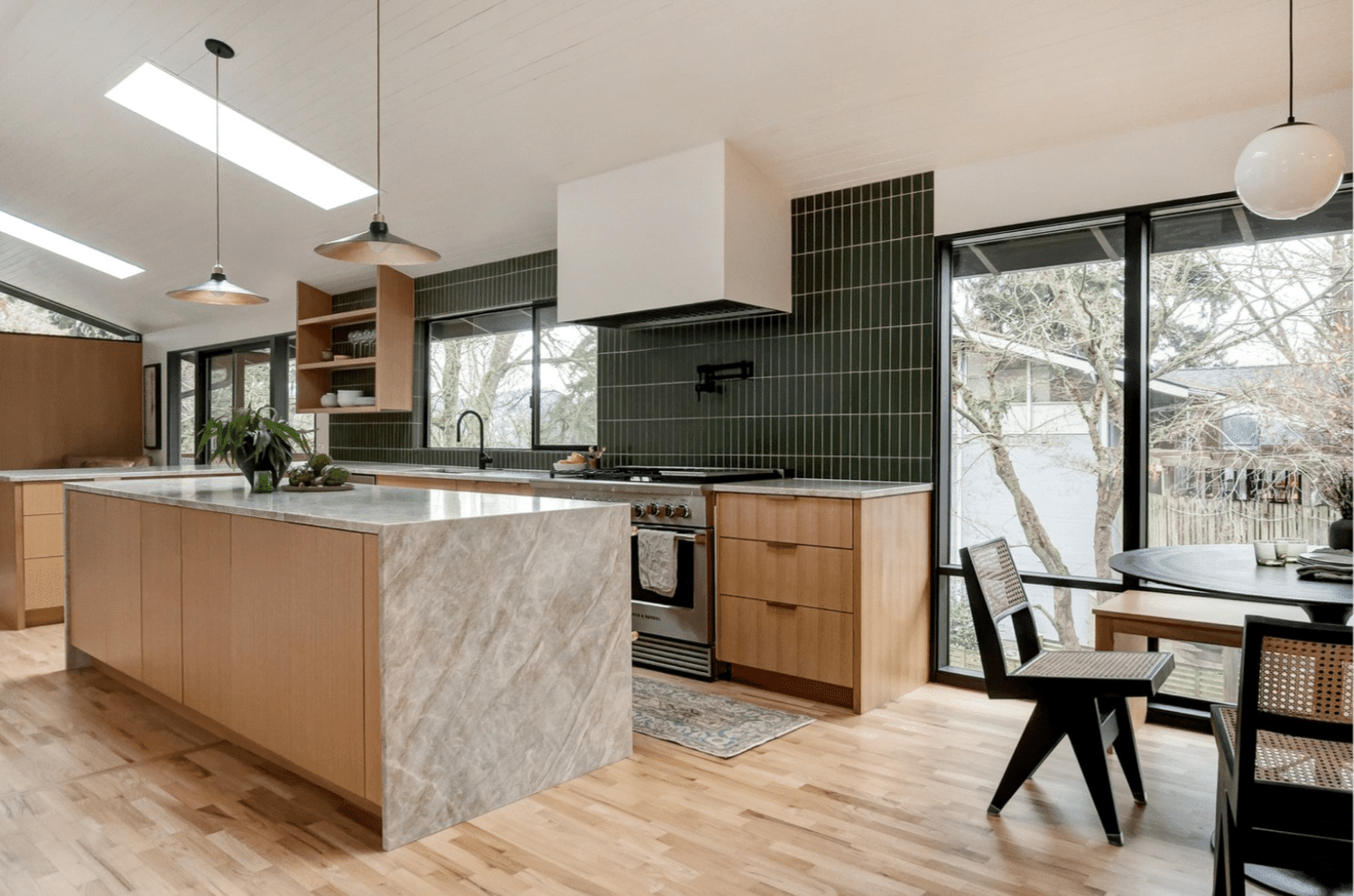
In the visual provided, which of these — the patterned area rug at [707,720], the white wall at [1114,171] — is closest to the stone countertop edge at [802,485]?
the patterned area rug at [707,720]

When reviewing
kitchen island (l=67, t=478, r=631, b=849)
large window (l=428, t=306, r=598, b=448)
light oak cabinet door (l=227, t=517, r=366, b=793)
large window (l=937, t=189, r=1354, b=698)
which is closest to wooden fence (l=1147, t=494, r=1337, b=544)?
large window (l=937, t=189, r=1354, b=698)

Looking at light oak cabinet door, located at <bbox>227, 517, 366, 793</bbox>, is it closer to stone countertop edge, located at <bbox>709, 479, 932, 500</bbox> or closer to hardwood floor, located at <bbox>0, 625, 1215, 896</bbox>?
hardwood floor, located at <bbox>0, 625, 1215, 896</bbox>

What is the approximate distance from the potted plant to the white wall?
9.08ft

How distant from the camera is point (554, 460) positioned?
5188mm

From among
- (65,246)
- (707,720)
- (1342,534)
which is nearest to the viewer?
(1342,534)

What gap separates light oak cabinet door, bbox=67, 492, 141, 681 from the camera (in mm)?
3270

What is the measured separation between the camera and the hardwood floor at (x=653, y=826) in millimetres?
1995

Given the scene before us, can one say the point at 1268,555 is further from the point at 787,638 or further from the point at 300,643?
the point at 300,643

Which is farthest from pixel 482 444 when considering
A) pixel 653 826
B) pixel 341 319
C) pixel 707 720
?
pixel 653 826

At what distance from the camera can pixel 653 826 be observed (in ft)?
7.51

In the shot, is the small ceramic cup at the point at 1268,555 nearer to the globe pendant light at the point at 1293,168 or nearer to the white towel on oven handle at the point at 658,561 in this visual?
the globe pendant light at the point at 1293,168

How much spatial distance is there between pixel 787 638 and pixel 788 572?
0.86 feet

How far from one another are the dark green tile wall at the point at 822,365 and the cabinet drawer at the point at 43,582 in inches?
122

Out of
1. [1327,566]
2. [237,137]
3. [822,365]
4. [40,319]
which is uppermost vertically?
[237,137]
